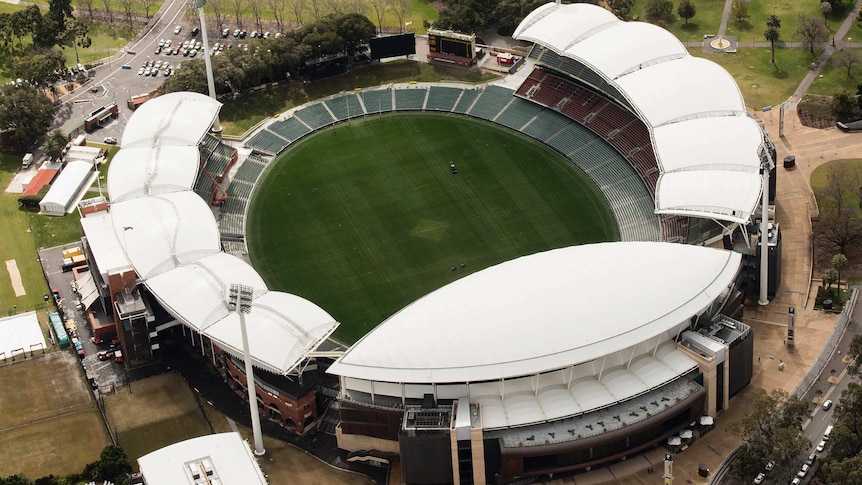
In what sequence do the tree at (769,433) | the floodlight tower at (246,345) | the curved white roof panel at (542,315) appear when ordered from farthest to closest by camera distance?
the curved white roof panel at (542,315), the tree at (769,433), the floodlight tower at (246,345)

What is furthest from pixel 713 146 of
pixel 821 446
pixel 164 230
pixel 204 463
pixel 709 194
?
pixel 204 463

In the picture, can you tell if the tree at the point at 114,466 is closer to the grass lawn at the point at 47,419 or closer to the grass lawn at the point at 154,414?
the grass lawn at the point at 154,414

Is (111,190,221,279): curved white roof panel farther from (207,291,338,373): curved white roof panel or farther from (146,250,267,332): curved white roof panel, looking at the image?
(207,291,338,373): curved white roof panel

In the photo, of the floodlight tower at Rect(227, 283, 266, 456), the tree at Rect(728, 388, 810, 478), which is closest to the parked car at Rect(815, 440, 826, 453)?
the tree at Rect(728, 388, 810, 478)

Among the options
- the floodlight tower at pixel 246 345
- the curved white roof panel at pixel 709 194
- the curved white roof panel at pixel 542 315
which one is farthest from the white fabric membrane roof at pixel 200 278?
the curved white roof panel at pixel 709 194

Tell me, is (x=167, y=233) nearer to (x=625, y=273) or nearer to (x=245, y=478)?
(x=245, y=478)

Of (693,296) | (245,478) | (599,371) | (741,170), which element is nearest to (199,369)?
(245,478)

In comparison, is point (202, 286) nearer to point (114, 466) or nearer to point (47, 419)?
point (47, 419)
